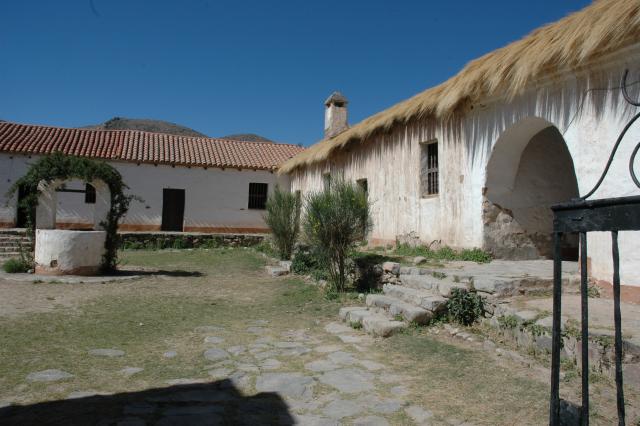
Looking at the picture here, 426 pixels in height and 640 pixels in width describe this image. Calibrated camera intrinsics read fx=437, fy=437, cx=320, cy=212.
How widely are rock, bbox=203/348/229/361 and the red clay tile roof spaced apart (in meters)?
15.1

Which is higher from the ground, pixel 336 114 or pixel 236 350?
A: pixel 336 114

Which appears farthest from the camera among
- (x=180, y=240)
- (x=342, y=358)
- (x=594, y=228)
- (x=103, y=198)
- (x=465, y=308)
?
(x=180, y=240)

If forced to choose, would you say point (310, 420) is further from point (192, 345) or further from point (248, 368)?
point (192, 345)

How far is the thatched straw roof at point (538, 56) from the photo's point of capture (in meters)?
4.79

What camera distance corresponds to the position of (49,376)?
3.50 meters

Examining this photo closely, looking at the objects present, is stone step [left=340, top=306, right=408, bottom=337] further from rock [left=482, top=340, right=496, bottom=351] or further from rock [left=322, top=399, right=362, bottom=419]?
rock [left=322, top=399, right=362, bottom=419]

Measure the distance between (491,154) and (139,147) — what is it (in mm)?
15989

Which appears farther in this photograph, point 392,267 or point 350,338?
point 392,267

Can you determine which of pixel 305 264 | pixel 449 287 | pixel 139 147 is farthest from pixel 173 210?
pixel 449 287

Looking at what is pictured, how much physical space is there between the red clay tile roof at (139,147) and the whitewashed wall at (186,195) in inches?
15.1

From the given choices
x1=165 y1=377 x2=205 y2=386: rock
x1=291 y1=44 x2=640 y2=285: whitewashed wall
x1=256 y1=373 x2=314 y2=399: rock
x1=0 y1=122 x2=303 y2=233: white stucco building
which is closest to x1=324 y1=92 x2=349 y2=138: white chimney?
x1=291 y1=44 x2=640 y2=285: whitewashed wall

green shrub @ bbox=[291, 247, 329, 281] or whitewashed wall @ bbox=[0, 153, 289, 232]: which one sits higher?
whitewashed wall @ bbox=[0, 153, 289, 232]

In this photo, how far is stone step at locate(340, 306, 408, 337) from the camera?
16.0 feet

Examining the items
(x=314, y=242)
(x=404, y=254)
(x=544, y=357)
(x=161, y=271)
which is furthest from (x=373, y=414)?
(x=161, y=271)
